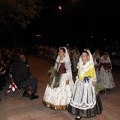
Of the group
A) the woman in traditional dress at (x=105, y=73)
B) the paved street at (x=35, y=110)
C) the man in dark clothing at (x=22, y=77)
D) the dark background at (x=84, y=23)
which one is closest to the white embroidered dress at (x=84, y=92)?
the paved street at (x=35, y=110)

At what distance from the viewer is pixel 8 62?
1259 centimetres

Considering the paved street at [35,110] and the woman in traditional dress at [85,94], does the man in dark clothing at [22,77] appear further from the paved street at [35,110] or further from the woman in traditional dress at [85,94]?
the woman in traditional dress at [85,94]

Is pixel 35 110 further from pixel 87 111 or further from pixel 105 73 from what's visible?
pixel 105 73

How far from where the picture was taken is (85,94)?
6.07 meters

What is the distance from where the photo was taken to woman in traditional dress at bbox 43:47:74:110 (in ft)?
22.6

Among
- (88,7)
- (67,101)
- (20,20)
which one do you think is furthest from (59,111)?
(88,7)

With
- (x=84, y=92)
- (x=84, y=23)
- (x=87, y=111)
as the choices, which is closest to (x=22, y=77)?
(x=84, y=92)

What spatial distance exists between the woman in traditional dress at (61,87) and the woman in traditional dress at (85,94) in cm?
71

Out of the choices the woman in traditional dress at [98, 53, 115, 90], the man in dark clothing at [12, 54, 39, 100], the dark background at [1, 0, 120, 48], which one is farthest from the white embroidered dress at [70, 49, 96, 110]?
the dark background at [1, 0, 120, 48]

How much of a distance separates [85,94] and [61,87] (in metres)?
1.13

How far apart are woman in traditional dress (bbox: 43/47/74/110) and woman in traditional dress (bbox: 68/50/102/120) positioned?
71 centimetres

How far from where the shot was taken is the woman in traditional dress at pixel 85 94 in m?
5.98

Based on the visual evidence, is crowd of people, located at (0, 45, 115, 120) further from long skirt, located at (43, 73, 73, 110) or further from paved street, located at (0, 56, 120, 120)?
paved street, located at (0, 56, 120, 120)

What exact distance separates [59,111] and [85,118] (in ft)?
3.10
